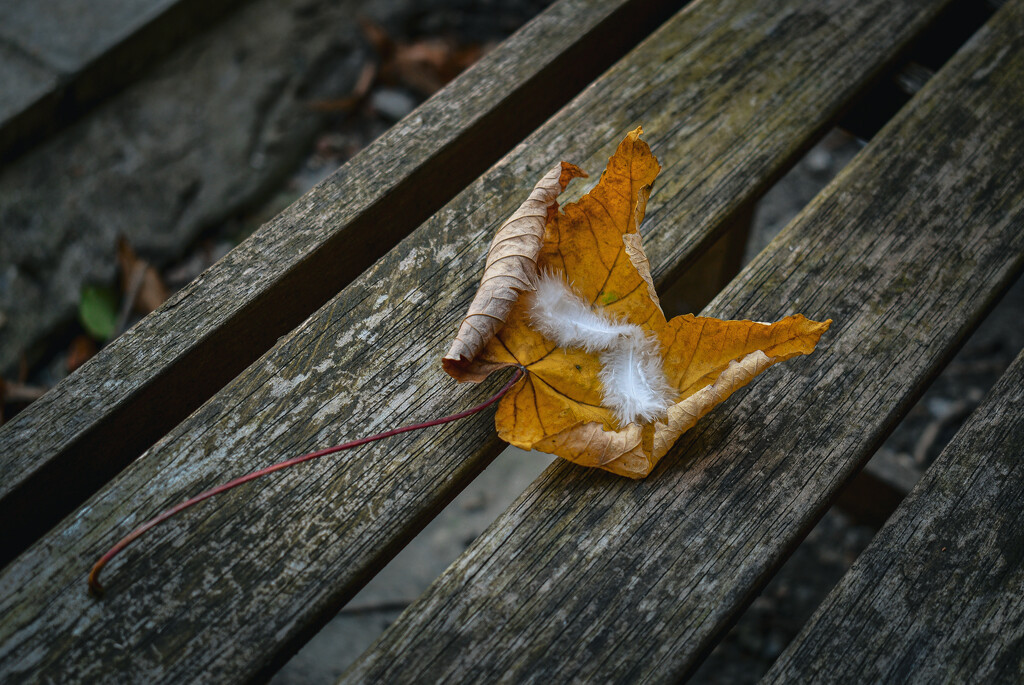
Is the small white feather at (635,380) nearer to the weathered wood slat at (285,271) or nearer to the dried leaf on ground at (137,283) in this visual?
the weathered wood slat at (285,271)

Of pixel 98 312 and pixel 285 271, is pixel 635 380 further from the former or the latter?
pixel 98 312

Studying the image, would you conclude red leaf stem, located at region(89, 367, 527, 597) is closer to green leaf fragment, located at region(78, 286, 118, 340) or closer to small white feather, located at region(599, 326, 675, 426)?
small white feather, located at region(599, 326, 675, 426)

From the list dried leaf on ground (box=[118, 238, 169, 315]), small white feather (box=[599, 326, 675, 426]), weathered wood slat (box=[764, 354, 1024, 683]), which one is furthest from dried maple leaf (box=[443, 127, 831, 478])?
dried leaf on ground (box=[118, 238, 169, 315])

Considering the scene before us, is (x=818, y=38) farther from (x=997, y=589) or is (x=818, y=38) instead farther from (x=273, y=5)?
(x=273, y=5)

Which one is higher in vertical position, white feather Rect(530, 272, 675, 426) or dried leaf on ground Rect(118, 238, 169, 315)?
dried leaf on ground Rect(118, 238, 169, 315)

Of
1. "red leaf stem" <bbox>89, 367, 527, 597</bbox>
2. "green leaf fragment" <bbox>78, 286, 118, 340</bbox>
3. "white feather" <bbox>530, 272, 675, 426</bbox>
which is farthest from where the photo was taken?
"green leaf fragment" <bbox>78, 286, 118, 340</bbox>

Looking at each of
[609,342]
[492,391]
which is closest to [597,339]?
[609,342]

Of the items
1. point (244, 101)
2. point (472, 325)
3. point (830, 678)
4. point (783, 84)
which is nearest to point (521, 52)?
point (783, 84)
